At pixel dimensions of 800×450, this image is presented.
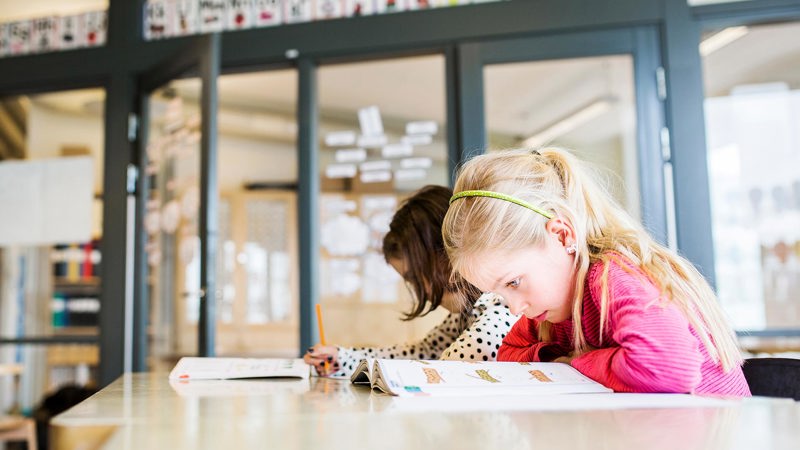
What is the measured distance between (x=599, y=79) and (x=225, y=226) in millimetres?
Result: 4315

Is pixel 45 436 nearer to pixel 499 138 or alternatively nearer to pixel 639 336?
pixel 499 138

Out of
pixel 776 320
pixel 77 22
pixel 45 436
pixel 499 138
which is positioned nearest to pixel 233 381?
pixel 499 138

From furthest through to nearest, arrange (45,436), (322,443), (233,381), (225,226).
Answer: (225,226) → (45,436) → (233,381) → (322,443)

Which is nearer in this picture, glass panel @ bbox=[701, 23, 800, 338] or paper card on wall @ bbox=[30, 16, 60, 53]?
glass panel @ bbox=[701, 23, 800, 338]

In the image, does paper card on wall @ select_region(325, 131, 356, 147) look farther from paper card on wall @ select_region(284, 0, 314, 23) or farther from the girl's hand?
the girl's hand

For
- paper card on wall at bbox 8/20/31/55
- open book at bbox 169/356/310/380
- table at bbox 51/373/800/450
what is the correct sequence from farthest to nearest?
paper card on wall at bbox 8/20/31/55, open book at bbox 169/356/310/380, table at bbox 51/373/800/450

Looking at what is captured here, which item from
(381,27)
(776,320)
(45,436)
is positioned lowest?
(45,436)

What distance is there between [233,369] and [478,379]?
0.53 m

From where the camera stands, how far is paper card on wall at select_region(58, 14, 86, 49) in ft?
11.1


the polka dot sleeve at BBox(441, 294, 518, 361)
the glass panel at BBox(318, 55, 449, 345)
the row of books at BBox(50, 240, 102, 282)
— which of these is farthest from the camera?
the row of books at BBox(50, 240, 102, 282)

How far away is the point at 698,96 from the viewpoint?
271 cm

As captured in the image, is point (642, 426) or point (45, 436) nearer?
point (642, 426)

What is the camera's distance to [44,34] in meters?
3.43

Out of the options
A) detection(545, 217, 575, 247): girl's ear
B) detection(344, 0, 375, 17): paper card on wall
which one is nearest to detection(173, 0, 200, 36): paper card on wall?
detection(344, 0, 375, 17): paper card on wall
